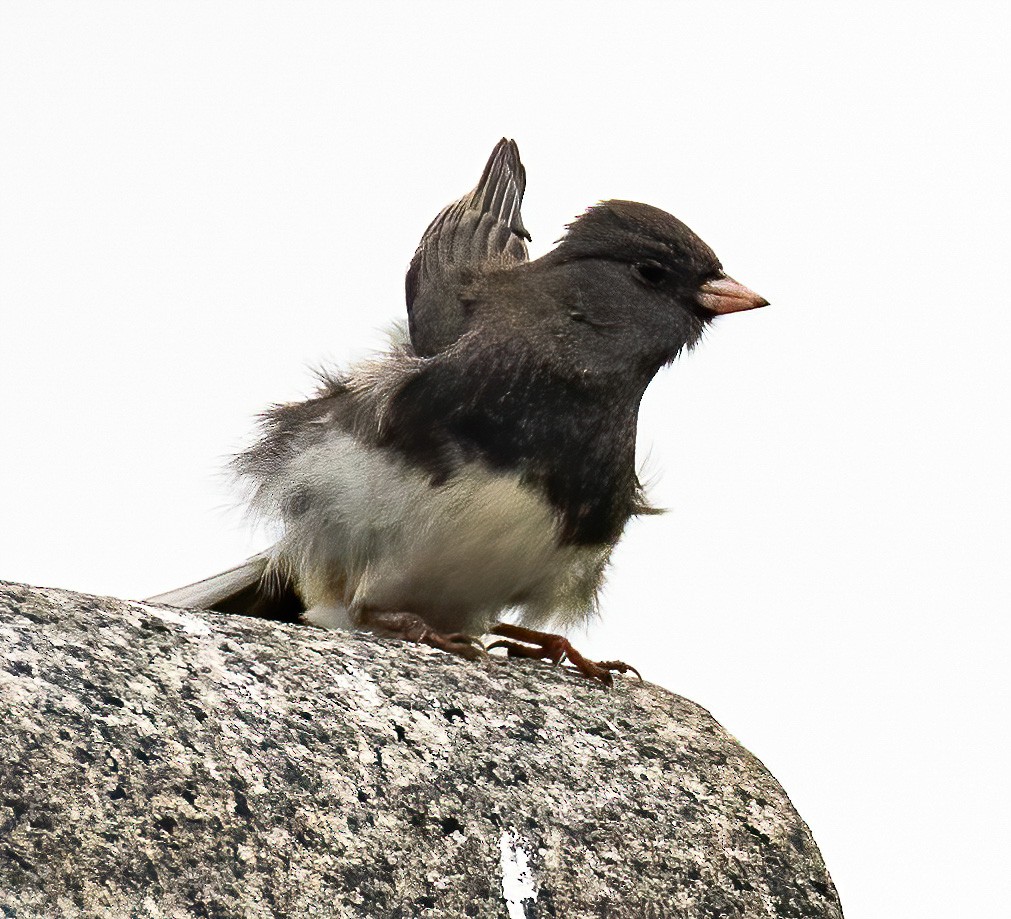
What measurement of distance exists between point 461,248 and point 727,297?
1.80 feet

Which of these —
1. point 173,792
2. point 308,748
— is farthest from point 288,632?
point 173,792

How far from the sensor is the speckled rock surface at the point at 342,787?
1825mm

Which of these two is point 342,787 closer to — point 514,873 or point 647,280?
point 514,873

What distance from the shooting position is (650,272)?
290 cm

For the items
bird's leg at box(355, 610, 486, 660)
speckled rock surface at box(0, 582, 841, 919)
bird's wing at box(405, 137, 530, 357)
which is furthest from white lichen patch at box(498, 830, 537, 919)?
bird's wing at box(405, 137, 530, 357)

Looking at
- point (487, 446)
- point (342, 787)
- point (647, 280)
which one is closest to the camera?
point (342, 787)

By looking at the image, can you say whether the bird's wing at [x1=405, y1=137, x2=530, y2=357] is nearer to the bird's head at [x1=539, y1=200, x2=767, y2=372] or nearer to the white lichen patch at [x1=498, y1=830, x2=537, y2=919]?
the bird's head at [x1=539, y1=200, x2=767, y2=372]

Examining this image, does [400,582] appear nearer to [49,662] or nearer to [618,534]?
[618,534]

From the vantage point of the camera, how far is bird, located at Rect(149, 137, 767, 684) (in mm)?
2686

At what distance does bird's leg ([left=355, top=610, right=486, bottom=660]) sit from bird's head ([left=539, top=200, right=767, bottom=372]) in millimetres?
624

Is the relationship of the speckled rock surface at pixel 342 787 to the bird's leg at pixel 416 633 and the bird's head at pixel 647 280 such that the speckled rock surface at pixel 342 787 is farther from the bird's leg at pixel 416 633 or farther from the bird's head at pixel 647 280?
the bird's head at pixel 647 280

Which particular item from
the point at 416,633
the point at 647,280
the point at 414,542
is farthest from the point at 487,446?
the point at 647,280

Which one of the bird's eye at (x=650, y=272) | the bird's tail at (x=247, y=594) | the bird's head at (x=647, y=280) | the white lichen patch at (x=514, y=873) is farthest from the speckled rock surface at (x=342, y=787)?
the bird's eye at (x=650, y=272)

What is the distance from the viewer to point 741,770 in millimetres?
2480
